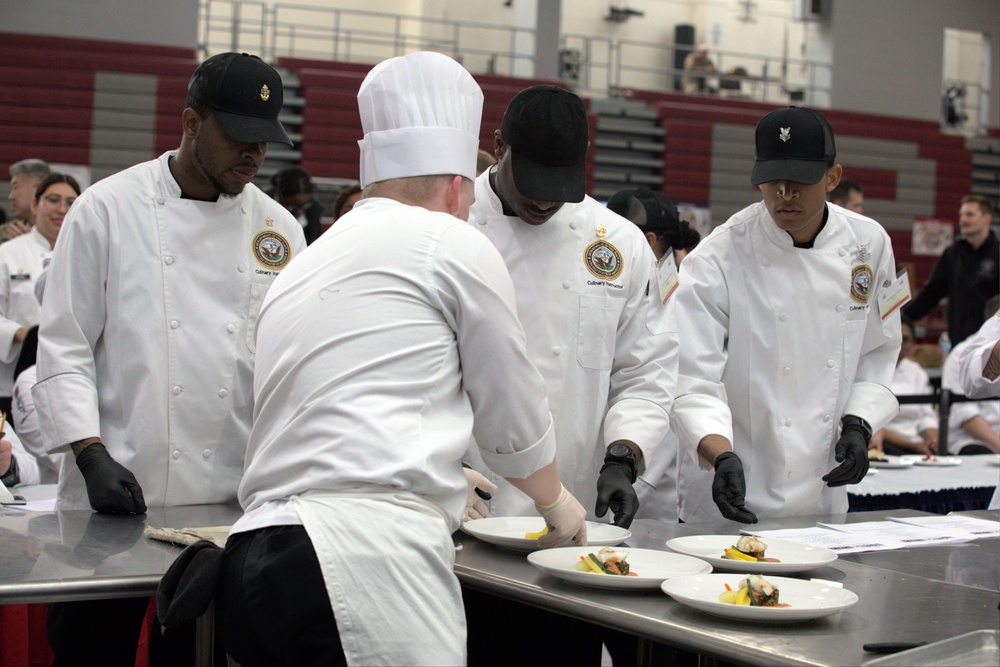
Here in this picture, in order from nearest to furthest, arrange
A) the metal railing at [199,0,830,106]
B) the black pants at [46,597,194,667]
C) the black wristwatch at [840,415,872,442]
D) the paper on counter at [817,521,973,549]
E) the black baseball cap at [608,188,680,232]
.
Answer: the black pants at [46,597,194,667] < the paper on counter at [817,521,973,549] < the black wristwatch at [840,415,872,442] < the black baseball cap at [608,188,680,232] < the metal railing at [199,0,830,106]

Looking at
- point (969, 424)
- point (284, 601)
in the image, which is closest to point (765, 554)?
point (284, 601)

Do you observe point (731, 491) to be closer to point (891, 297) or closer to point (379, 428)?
point (891, 297)

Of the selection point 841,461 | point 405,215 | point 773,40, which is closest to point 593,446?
point 841,461

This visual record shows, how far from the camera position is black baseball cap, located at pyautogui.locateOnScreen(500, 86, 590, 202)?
1.80m

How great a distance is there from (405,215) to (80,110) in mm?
9115

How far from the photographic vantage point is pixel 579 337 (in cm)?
199

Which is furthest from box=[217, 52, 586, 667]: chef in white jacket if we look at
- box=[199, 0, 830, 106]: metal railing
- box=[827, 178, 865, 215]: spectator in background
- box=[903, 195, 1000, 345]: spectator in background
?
box=[199, 0, 830, 106]: metal railing

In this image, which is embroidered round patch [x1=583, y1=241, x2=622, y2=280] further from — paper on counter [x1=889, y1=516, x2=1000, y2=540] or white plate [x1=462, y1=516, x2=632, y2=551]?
paper on counter [x1=889, y1=516, x2=1000, y2=540]

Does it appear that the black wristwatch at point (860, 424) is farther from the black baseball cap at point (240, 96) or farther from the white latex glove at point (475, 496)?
the black baseball cap at point (240, 96)

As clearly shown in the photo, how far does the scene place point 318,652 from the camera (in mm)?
1209

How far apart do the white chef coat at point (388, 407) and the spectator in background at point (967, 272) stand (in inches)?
215

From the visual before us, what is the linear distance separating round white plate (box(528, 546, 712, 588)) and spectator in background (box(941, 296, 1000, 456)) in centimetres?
351

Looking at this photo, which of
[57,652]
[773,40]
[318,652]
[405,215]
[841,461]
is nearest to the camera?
[318,652]

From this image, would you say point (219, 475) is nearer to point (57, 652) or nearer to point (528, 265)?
point (57, 652)
